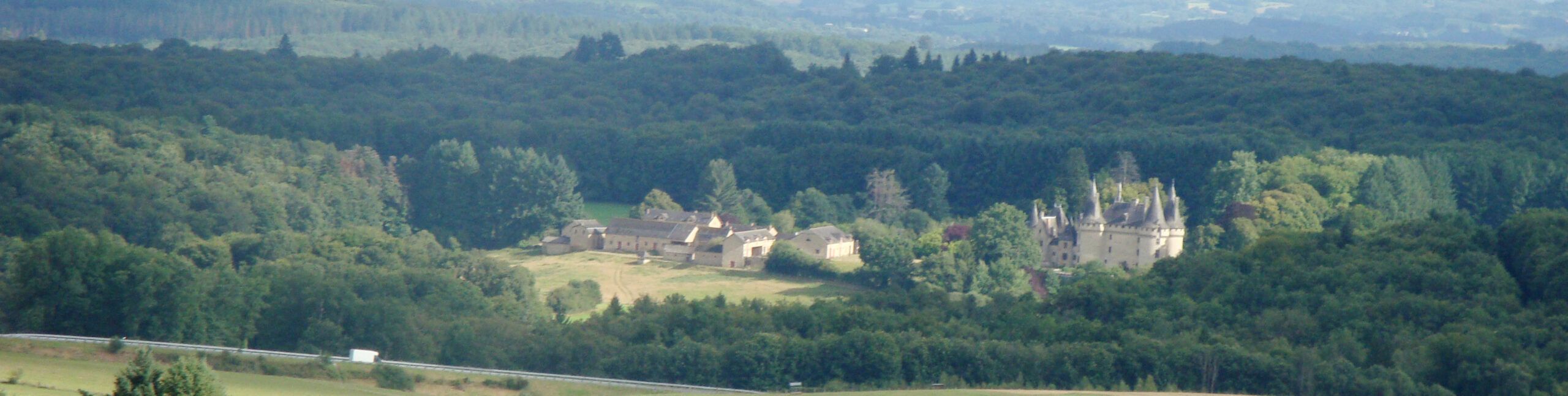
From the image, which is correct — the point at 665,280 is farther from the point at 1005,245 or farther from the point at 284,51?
the point at 284,51

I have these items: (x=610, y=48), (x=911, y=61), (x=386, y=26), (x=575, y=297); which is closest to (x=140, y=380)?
(x=575, y=297)

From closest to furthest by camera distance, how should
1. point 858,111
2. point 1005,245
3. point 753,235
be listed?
point 1005,245, point 753,235, point 858,111

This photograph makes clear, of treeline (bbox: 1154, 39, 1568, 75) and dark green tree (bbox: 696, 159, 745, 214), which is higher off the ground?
treeline (bbox: 1154, 39, 1568, 75)

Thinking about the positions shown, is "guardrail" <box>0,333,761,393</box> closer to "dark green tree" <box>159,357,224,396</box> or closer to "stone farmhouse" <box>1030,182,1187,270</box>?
"dark green tree" <box>159,357,224,396</box>

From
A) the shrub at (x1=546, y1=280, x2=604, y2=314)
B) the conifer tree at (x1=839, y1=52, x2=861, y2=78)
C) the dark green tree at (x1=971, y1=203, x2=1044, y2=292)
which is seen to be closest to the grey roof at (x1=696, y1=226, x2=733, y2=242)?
the dark green tree at (x1=971, y1=203, x2=1044, y2=292)

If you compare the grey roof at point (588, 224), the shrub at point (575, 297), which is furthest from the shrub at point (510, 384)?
the grey roof at point (588, 224)

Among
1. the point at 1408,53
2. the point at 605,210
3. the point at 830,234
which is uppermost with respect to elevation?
the point at 1408,53

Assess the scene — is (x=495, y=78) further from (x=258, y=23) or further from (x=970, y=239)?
(x=970, y=239)

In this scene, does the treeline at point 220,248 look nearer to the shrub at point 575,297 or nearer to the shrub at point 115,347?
the shrub at point 575,297
